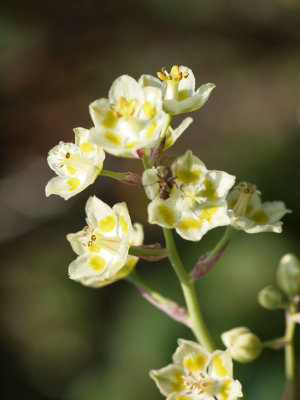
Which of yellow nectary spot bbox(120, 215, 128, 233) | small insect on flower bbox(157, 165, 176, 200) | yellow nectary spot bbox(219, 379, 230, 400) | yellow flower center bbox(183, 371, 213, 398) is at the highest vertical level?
small insect on flower bbox(157, 165, 176, 200)

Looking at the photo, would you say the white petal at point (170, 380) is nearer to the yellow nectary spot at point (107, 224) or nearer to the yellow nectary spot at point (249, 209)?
the yellow nectary spot at point (107, 224)

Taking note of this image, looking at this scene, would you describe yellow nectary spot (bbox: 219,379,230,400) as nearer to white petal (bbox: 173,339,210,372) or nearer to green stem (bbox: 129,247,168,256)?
white petal (bbox: 173,339,210,372)

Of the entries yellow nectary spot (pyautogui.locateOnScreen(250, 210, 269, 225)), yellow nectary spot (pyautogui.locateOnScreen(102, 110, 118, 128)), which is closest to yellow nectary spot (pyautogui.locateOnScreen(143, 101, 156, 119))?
yellow nectary spot (pyautogui.locateOnScreen(102, 110, 118, 128))

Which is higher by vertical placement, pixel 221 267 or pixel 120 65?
pixel 120 65

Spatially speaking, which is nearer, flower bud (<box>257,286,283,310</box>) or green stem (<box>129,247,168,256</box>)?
green stem (<box>129,247,168,256</box>)

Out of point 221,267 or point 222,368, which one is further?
point 221,267

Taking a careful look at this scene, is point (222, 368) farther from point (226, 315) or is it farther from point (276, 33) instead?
point (276, 33)

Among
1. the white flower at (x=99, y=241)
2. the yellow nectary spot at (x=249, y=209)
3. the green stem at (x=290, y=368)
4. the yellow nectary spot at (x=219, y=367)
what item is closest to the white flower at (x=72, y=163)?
the white flower at (x=99, y=241)

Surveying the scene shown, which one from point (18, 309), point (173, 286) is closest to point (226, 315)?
point (173, 286)
